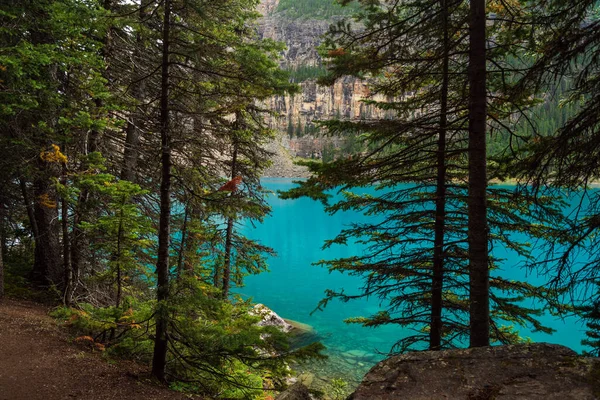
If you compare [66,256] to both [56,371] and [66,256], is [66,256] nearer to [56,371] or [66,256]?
[66,256]

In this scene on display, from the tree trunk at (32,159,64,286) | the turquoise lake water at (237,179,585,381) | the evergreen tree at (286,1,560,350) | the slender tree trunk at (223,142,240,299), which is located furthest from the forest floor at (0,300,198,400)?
the slender tree trunk at (223,142,240,299)

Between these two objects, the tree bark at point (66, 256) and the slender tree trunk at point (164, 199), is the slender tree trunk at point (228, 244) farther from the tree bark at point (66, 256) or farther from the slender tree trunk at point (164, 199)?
→ the slender tree trunk at point (164, 199)

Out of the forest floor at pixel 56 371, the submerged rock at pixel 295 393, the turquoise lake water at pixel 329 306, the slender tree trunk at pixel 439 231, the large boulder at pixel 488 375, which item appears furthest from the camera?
the turquoise lake water at pixel 329 306

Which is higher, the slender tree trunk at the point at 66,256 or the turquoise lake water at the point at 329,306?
the slender tree trunk at the point at 66,256

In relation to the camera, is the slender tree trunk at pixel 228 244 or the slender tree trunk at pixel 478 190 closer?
the slender tree trunk at pixel 478 190

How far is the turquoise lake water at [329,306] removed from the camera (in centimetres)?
1574

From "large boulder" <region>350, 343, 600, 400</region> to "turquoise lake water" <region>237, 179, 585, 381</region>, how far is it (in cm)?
76

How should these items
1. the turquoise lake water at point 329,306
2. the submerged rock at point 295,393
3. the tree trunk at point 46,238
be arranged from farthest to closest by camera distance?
the turquoise lake water at point 329,306, the tree trunk at point 46,238, the submerged rock at point 295,393

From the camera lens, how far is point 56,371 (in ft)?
16.9

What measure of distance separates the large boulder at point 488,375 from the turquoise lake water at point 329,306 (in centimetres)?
76

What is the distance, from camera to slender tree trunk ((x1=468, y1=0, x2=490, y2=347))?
4730mm

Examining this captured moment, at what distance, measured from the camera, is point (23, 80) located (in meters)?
6.18

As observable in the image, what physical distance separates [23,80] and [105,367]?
503cm

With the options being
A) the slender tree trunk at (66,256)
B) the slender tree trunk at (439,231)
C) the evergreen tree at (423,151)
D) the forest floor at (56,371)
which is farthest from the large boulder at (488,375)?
the slender tree trunk at (66,256)
